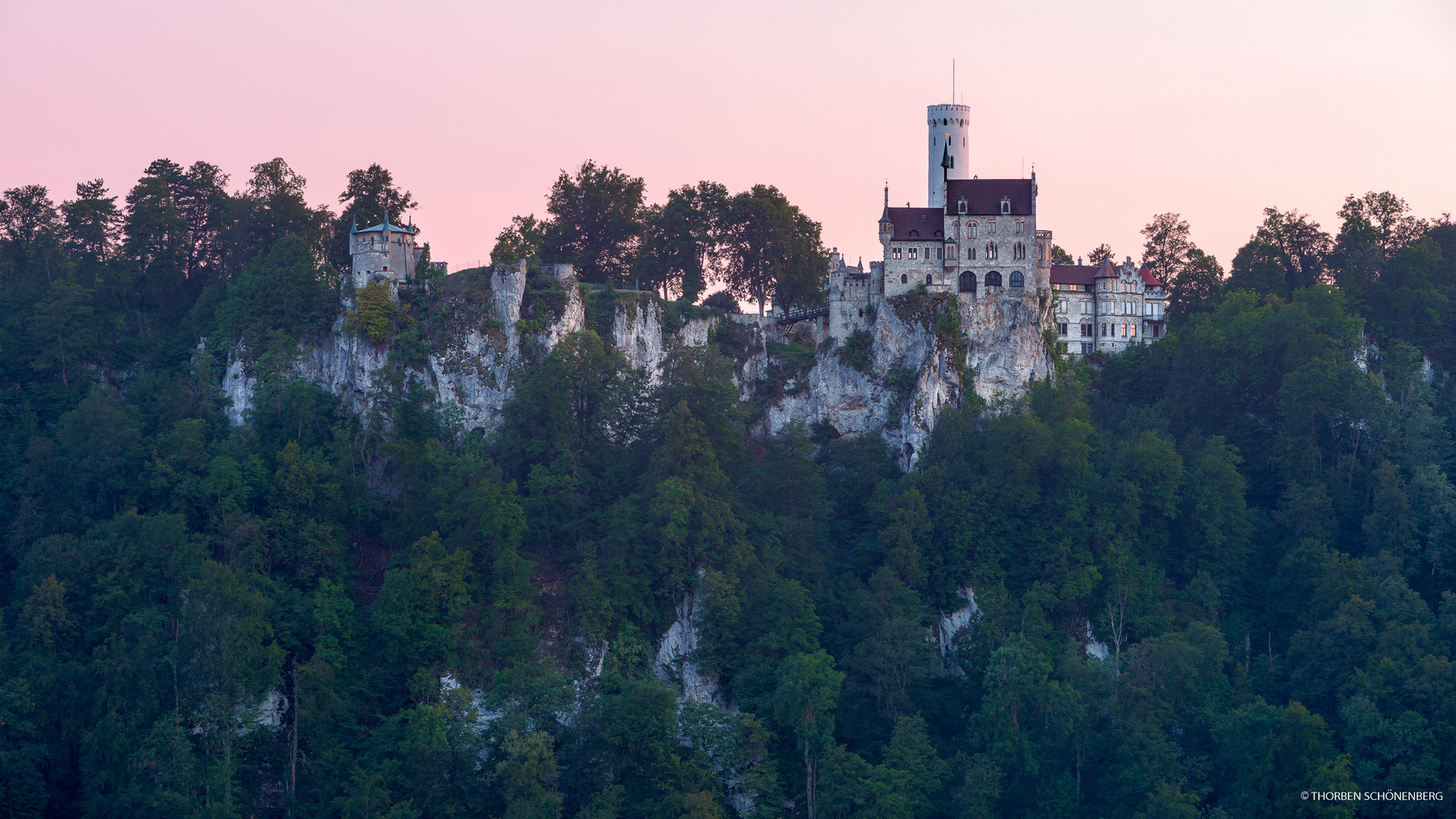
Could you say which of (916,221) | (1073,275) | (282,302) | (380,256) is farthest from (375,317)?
(1073,275)

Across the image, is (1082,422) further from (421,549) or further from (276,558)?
(276,558)

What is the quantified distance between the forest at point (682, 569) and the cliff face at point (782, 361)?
1.01m

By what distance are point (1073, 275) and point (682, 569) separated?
94.6 ft

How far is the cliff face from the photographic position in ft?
204

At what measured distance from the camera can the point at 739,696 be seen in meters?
53.3

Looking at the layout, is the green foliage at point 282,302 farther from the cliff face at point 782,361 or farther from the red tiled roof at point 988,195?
the red tiled roof at point 988,195

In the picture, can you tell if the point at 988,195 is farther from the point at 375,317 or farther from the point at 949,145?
the point at 375,317

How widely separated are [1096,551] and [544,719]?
2299cm

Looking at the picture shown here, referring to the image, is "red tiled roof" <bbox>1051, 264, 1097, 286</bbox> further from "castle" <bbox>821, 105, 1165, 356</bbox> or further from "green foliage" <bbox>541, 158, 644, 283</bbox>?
"green foliage" <bbox>541, 158, 644, 283</bbox>

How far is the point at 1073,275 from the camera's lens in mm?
73250

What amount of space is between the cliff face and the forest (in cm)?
101

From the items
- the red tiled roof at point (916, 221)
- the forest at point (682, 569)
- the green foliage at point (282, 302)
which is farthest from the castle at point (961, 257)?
the green foliage at point (282, 302)

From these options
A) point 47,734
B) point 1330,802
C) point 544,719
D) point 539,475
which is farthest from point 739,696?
point 47,734

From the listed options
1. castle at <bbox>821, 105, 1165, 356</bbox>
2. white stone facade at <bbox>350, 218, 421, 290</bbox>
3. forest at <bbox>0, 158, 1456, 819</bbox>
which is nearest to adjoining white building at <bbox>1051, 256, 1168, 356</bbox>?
forest at <bbox>0, 158, 1456, 819</bbox>
